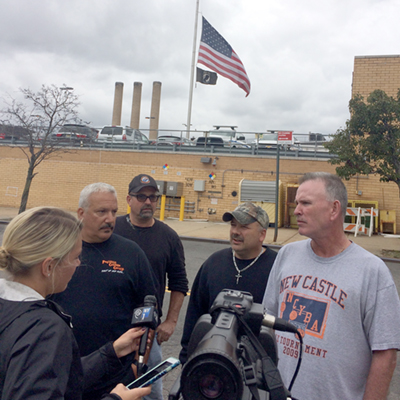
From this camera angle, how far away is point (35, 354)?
3.75 feet

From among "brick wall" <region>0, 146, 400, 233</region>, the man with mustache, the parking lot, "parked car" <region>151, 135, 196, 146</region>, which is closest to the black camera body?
the man with mustache

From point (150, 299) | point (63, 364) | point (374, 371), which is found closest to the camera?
point (63, 364)

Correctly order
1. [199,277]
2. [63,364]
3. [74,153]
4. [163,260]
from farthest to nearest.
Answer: [74,153] → [163,260] → [199,277] → [63,364]

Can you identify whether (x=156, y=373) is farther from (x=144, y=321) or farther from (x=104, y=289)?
(x=104, y=289)

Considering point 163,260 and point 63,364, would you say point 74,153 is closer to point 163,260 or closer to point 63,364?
point 163,260

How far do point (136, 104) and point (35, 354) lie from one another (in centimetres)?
4591

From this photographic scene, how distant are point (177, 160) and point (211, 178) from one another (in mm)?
2350

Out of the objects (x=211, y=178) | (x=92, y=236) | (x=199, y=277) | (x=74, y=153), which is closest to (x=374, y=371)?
(x=199, y=277)

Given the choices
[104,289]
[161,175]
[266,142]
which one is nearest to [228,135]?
[266,142]

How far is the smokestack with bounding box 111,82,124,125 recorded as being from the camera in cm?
4403

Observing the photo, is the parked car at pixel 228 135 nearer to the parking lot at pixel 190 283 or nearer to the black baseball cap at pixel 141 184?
the parking lot at pixel 190 283

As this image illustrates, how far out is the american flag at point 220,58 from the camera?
50.6 feet

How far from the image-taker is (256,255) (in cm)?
279

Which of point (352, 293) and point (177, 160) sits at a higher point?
point (177, 160)
